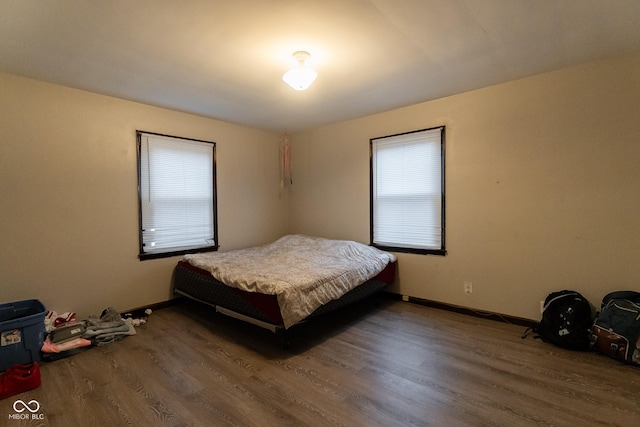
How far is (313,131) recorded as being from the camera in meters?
4.64

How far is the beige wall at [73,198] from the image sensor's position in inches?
102

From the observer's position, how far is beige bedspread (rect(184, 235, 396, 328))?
94.5 inches

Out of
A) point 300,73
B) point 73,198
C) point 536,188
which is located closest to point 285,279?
point 300,73

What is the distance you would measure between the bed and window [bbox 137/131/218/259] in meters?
0.40

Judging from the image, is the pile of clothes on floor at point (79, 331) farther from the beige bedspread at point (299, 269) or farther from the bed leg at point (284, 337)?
the bed leg at point (284, 337)

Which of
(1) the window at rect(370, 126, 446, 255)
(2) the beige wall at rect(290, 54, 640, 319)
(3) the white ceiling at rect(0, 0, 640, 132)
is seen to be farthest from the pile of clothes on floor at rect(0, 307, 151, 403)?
(2) the beige wall at rect(290, 54, 640, 319)

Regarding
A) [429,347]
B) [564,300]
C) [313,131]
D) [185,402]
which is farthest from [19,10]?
[564,300]

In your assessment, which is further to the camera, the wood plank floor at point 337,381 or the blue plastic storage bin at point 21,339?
the blue plastic storage bin at point 21,339

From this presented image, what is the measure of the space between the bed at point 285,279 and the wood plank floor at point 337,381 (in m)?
0.31

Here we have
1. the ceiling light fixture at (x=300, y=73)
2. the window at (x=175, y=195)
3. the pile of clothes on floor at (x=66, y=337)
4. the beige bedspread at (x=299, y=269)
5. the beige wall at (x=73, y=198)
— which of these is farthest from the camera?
the window at (x=175, y=195)

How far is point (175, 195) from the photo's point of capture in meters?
3.65

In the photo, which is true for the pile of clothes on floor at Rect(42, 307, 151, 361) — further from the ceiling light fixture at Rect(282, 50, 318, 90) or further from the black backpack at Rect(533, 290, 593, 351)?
the black backpack at Rect(533, 290, 593, 351)

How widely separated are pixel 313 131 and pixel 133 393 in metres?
3.87

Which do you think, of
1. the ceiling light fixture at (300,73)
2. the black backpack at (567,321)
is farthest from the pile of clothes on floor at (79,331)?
the black backpack at (567,321)
